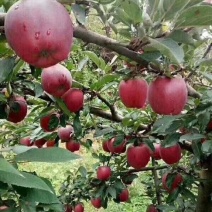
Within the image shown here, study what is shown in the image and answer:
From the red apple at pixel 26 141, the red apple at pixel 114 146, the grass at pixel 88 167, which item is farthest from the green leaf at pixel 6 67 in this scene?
the grass at pixel 88 167

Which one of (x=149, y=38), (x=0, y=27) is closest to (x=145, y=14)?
(x=149, y=38)

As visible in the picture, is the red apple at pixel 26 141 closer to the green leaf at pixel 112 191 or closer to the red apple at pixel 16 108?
the green leaf at pixel 112 191

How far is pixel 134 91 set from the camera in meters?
0.94

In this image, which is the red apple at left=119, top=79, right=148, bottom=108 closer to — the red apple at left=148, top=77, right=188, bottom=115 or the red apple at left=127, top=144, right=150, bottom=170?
the red apple at left=148, top=77, right=188, bottom=115

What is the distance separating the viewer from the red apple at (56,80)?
976mm

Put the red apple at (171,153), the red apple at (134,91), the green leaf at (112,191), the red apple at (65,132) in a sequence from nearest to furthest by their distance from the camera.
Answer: the red apple at (134,91), the red apple at (171,153), the red apple at (65,132), the green leaf at (112,191)

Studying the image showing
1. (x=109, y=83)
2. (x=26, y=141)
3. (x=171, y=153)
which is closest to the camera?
(x=109, y=83)

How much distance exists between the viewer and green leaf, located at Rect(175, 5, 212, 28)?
2.11ft

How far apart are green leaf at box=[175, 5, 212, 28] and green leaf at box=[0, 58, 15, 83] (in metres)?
0.29

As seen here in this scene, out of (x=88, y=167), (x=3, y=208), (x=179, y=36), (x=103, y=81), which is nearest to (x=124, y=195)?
(x=103, y=81)

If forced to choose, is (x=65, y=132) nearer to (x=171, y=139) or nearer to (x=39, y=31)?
(x=171, y=139)

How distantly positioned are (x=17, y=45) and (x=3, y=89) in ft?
1.91

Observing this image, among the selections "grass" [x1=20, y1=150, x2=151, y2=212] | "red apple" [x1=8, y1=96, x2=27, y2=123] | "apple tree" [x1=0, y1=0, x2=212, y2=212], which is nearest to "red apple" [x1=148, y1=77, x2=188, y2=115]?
"apple tree" [x1=0, y1=0, x2=212, y2=212]

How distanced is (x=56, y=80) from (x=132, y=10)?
354 millimetres
